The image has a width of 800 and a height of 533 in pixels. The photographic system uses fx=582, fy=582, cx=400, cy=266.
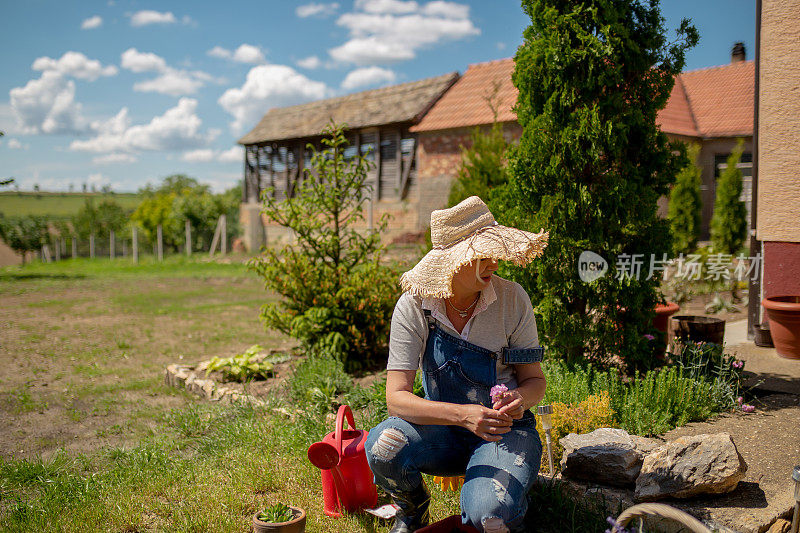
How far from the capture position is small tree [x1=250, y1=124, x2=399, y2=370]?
5.90 m

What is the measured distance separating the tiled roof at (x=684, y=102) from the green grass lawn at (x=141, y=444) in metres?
11.0

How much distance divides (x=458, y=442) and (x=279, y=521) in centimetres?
89

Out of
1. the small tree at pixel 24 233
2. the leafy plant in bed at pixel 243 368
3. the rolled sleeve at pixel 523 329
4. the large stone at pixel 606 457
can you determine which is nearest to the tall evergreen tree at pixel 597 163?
the large stone at pixel 606 457

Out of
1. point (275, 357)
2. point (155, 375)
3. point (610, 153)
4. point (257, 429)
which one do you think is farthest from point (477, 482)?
point (155, 375)

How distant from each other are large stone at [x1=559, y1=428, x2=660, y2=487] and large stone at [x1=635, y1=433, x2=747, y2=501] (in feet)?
0.37

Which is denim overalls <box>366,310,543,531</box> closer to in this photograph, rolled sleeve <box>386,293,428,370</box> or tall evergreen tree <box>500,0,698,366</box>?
rolled sleeve <box>386,293,428,370</box>

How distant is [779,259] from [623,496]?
4621mm

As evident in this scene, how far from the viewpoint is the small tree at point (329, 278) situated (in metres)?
5.90

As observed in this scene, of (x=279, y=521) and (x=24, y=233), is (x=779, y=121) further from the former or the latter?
(x=24, y=233)

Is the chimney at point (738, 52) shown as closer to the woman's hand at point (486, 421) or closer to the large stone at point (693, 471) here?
the large stone at point (693, 471)

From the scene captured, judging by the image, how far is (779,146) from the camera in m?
6.10

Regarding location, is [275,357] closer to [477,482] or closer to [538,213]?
[538,213]

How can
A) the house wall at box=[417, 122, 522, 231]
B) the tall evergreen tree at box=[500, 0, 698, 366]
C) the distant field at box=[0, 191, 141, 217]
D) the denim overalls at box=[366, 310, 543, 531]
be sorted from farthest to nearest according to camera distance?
the distant field at box=[0, 191, 141, 217], the house wall at box=[417, 122, 522, 231], the tall evergreen tree at box=[500, 0, 698, 366], the denim overalls at box=[366, 310, 543, 531]

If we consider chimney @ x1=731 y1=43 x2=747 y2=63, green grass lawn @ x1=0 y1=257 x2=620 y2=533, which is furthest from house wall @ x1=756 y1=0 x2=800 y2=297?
chimney @ x1=731 y1=43 x2=747 y2=63
